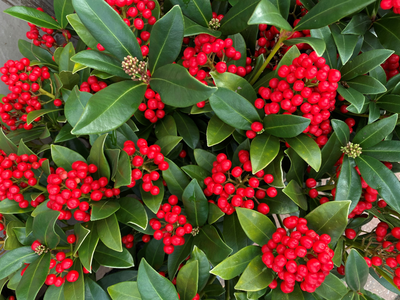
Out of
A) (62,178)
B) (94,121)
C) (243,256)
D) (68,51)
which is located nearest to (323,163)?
(243,256)

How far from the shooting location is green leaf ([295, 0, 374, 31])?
67 centimetres

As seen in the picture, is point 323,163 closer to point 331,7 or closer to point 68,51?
point 331,7

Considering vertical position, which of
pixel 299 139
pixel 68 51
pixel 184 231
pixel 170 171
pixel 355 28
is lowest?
pixel 184 231

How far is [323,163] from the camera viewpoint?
3.05ft

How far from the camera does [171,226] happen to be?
0.88 metres

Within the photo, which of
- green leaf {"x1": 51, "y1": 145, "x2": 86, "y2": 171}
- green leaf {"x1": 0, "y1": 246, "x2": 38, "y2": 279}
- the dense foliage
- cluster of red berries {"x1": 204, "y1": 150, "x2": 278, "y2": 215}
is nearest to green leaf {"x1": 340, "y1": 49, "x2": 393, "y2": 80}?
the dense foliage

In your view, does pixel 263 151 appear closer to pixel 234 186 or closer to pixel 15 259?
pixel 234 186

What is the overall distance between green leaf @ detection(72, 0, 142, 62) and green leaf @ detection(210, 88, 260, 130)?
0.29m

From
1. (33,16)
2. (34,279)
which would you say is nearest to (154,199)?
(34,279)

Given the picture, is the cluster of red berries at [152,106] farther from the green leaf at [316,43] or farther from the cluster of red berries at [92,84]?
the green leaf at [316,43]

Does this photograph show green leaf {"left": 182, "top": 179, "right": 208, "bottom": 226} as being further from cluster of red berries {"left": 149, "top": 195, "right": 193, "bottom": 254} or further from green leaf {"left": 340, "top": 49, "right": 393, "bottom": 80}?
green leaf {"left": 340, "top": 49, "right": 393, "bottom": 80}

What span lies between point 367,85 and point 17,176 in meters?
1.23

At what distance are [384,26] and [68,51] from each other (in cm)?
118

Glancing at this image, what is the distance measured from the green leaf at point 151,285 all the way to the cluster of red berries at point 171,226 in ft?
0.51
